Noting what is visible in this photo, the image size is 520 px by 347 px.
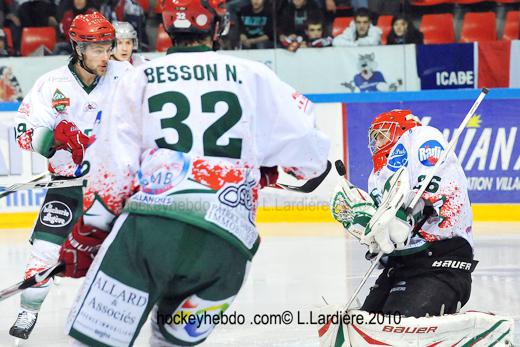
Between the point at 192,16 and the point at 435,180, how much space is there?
1305 mm

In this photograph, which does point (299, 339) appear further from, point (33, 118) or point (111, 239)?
point (111, 239)

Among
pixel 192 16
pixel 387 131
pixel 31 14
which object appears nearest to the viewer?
pixel 192 16

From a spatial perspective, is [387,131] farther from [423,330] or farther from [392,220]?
[423,330]

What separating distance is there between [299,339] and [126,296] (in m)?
1.98

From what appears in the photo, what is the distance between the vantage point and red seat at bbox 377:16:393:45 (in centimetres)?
873

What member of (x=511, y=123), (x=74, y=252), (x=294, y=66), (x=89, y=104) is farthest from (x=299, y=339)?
(x=294, y=66)

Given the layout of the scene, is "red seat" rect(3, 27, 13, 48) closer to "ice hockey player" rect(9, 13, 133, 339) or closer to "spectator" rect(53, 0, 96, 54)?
"spectator" rect(53, 0, 96, 54)

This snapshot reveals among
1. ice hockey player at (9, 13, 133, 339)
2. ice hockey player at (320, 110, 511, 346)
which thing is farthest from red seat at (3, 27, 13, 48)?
ice hockey player at (320, 110, 511, 346)

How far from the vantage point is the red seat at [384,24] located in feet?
28.7

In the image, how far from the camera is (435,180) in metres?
3.66

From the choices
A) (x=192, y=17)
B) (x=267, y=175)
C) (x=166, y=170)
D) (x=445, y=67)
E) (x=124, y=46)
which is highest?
(x=192, y=17)

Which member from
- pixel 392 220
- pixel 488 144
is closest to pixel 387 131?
pixel 392 220

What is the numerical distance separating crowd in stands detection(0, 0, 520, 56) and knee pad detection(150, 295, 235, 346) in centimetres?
635

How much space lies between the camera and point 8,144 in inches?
318
